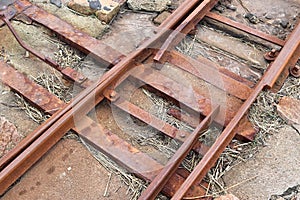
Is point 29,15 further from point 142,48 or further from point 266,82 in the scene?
point 266,82

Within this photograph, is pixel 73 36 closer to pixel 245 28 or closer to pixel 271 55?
pixel 245 28

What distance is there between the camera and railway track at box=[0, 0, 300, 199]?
394cm

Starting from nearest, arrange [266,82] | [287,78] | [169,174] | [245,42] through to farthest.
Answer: [169,174]
[266,82]
[287,78]
[245,42]

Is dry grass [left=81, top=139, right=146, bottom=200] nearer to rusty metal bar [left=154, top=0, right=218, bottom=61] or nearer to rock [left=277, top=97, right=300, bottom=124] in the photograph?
rusty metal bar [left=154, top=0, right=218, bottom=61]

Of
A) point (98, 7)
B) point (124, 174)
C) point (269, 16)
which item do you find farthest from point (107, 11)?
point (124, 174)

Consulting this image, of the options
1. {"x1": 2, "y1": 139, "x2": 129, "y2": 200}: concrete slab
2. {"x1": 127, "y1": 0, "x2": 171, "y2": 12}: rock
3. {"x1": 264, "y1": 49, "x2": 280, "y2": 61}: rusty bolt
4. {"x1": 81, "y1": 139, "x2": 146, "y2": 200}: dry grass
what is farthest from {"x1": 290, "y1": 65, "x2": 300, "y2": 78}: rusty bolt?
{"x1": 2, "y1": 139, "x2": 129, "y2": 200}: concrete slab

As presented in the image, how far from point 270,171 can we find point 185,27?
1.77 m

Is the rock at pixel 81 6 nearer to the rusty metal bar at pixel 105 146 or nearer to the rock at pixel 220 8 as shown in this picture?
the rusty metal bar at pixel 105 146

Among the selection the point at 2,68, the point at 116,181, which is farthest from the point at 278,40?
the point at 2,68

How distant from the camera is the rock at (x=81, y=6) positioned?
5453mm

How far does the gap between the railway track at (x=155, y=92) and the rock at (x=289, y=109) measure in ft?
0.83

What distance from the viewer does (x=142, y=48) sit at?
4.75 metres

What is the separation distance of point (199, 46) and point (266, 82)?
1004 mm

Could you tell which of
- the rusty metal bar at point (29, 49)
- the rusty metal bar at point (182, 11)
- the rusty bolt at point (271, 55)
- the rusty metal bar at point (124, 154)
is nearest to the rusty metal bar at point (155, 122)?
the rusty metal bar at point (124, 154)
